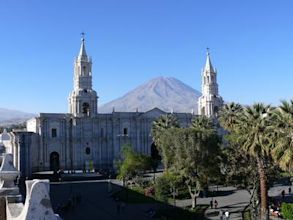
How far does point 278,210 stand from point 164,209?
7.43 meters

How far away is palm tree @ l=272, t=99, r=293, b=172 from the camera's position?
18848 mm

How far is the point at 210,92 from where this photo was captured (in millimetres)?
73250

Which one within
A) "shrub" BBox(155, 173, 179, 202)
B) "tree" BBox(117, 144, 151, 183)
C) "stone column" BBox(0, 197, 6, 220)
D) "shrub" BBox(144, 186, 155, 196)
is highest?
"stone column" BBox(0, 197, 6, 220)

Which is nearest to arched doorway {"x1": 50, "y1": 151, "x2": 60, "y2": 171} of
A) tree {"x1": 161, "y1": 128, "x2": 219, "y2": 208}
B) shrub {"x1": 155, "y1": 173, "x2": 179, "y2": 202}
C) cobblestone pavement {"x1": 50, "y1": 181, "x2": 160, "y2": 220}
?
cobblestone pavement {"x1": 50, "y1": 181, "x2": 160, "y2": 220}

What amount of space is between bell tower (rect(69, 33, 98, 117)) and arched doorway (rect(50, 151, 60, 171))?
6.07 meters

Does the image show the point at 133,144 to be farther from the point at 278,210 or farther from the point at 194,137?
the point at 278,210

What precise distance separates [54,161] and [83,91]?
10367 mm

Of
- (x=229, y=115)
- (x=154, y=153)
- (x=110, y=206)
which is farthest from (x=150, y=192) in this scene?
(x=154, y=153)

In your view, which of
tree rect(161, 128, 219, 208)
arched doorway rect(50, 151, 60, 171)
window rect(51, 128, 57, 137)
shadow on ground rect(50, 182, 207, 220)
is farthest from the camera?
arched doorway rect(50, 151, 60, 171)

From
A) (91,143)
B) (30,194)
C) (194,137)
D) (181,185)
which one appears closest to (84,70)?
(91,143)

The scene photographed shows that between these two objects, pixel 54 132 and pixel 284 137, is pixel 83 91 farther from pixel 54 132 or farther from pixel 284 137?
pixel 284 137

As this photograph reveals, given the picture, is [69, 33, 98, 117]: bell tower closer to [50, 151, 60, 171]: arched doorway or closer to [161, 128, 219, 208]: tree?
[50, 151, 60, 171]: arched doorway

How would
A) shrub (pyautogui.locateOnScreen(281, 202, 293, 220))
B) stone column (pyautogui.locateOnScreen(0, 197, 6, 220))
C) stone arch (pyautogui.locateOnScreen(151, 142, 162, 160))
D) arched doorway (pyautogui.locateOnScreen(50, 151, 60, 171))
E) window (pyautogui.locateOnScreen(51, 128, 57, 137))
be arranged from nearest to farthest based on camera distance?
1. stone column (pyautogui.locateOnScreen(0, 197, 6, 220))
2. shrub (pyautogui.locateOnScreen(281, 202, 293, 220))
3. window (pyautogui.locateOnScreen(51, 128, 57, 137))
4. arched doorway (pyautogui.locateOnScreen(50, 151, 60, 171))
5. stone arch (pyautogui.locateOnScreen(151, 142, 162, 160))

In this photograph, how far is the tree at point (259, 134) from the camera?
23.6 m
